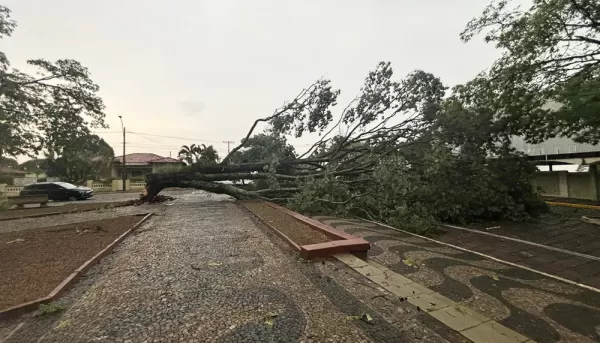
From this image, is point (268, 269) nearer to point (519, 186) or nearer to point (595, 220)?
point (519, 186)

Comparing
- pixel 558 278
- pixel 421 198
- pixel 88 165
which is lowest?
pixel 558 278

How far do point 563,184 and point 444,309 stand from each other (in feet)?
52.7

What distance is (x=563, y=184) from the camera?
1395 centimetres

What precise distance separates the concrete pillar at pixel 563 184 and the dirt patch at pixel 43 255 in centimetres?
1877

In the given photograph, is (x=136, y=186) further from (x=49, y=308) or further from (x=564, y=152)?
(x=564, y=152)

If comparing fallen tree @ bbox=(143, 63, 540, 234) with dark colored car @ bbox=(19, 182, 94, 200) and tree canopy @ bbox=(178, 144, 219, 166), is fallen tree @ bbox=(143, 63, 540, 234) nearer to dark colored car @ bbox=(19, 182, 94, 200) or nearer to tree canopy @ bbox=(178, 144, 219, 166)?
tree canopy @ bbox=(178, 144, 219, 166)

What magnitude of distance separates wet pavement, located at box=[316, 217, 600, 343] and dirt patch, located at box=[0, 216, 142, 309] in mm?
4663

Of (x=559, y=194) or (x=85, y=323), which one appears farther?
(x=559, y=194)

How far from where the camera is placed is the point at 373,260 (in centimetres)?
457

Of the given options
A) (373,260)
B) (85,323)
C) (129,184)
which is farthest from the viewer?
(129,184)

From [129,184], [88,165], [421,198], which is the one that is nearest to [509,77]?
[421,198]

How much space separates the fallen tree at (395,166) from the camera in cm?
831

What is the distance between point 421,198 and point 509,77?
4002mm

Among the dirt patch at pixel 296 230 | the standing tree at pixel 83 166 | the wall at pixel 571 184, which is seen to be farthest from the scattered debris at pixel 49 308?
the standing tree at pixel 83 166
